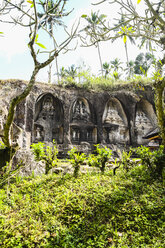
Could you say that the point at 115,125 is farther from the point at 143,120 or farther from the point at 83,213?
the point at 83,213

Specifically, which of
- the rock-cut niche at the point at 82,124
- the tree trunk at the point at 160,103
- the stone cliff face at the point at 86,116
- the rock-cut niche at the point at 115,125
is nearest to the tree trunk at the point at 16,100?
the tree trunk at the point at 160,103

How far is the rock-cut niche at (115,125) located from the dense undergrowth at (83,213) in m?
12.0

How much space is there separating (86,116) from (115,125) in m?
2.81

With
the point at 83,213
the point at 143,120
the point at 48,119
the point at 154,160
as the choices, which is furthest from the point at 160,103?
the point at 143,120

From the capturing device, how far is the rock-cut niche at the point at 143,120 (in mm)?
17031

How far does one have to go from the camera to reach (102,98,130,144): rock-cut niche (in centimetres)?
1650

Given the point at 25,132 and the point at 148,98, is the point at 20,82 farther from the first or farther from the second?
the point at 148,98

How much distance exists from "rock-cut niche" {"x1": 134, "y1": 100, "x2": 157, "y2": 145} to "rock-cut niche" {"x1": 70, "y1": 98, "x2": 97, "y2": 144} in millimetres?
4295

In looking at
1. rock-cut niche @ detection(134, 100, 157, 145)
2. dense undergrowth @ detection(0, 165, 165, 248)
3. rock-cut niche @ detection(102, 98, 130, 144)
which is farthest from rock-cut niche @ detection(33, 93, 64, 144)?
dense undergrowth @ detection(0, 165, 165, 248)

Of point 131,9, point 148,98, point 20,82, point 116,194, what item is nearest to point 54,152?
point 116,194

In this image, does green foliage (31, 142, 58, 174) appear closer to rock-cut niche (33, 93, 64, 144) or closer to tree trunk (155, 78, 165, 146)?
tree trunk (155, 78, 165, 146)

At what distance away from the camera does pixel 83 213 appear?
333cm

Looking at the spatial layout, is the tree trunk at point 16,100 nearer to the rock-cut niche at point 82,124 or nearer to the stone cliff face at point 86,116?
the stone cliff face at point 86,116

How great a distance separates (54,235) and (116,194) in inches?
62.1
